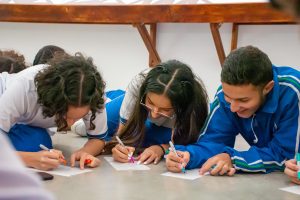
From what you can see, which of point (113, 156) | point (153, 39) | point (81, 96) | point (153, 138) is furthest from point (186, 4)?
point (81, 96)

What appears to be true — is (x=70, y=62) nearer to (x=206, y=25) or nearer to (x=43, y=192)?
(x=43, y=192)

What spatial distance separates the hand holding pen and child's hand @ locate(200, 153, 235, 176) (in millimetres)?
339

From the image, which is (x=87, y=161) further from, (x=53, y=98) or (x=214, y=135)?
(x=214, y=135)

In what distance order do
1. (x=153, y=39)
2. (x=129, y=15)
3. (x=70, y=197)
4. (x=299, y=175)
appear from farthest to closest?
(x=153, y=39), (x=129, y=15), (x=299, y=175), (x=70, y=197)

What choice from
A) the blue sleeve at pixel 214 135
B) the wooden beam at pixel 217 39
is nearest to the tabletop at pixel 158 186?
the blue sleeve at pixel 214 135

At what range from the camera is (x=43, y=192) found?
13.5 inches

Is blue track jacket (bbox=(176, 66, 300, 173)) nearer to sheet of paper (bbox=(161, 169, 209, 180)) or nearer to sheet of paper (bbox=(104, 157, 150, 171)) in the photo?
sheet of paper (bbox=(161, 169, 209, 180))

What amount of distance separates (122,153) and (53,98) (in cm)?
48

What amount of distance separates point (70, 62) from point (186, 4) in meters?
2.20

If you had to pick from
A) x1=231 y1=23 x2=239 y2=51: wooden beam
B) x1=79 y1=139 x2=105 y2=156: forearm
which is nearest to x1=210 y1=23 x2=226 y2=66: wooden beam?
x1=231 y1=23 x2=239 y2=51: wooden beam

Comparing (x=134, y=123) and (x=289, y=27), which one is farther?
(x=289, y=27)

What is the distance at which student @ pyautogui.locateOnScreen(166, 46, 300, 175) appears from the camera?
5.43 ft

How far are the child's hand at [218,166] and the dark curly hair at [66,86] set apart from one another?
512 millimetres

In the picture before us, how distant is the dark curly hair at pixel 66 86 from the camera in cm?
158
